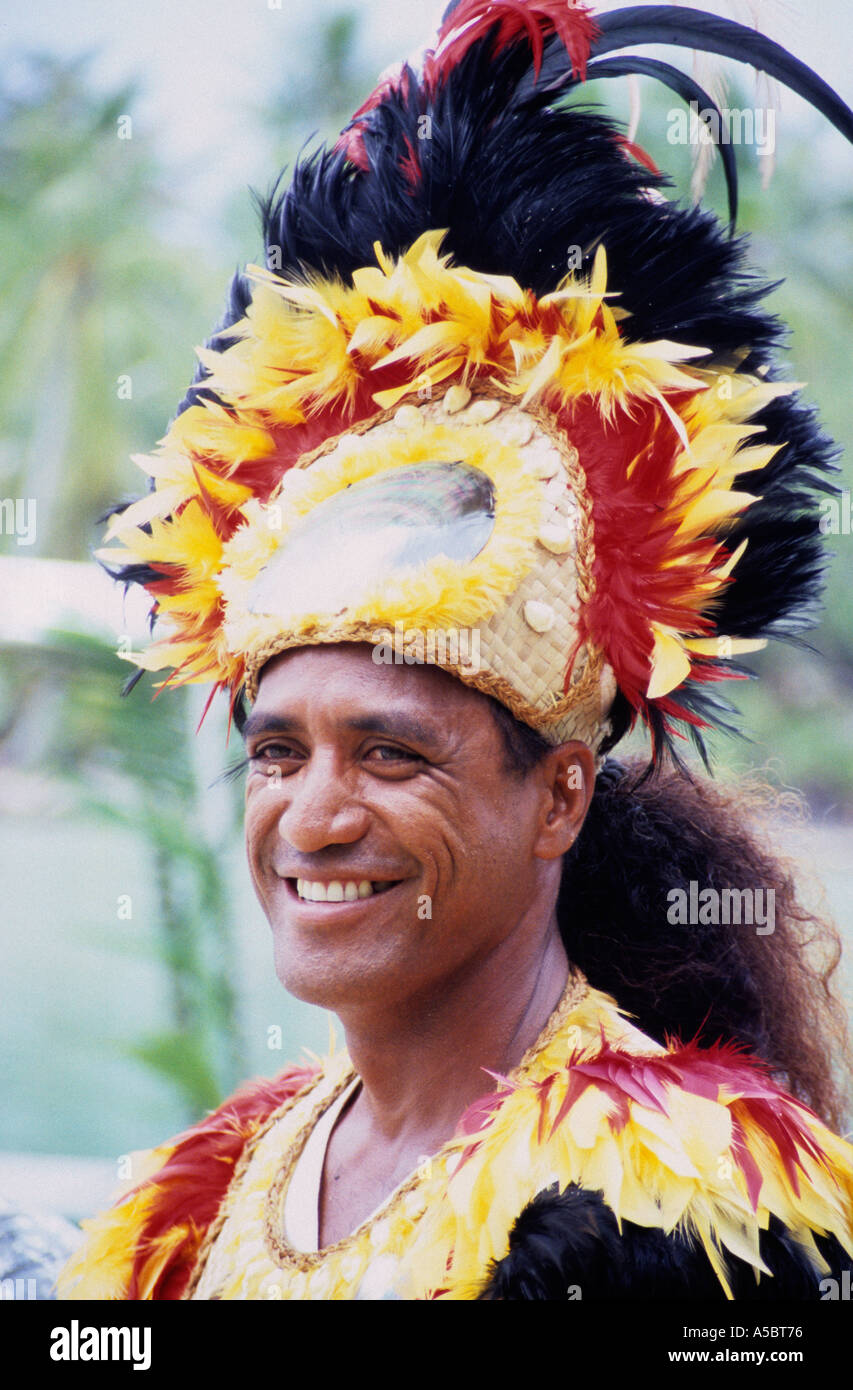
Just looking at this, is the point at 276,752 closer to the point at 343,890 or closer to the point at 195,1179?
the point at 343,890

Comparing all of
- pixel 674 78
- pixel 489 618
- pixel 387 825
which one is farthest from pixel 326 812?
pixel 674 78

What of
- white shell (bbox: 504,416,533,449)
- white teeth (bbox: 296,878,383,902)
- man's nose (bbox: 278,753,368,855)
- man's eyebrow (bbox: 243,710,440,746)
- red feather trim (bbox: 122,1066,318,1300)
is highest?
white shell (bbox: 504,416,533,449)

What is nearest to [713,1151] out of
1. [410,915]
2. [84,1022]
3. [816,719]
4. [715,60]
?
[410,915]

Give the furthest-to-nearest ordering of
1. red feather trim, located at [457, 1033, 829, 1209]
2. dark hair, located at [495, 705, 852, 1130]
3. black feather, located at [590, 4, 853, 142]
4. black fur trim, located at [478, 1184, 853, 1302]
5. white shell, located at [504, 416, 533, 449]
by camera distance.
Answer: dark hair, located at [495, 705, 852, 1130] → black feather, located at [590, 4, 853, 142] → white shell, located at [504, 416, 533, 449] → red feather trim, located at [457, 1033, 829, 1209] → black fur trim, located at [478, 1184, 853, 1302]

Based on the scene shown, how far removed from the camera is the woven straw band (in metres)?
2.04

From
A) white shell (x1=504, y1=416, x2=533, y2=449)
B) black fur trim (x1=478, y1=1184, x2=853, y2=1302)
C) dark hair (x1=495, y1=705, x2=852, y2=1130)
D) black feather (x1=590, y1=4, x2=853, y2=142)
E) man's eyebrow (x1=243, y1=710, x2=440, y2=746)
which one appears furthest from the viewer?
dark hair (x1=495, y1=705, x2=852, y2=1130)

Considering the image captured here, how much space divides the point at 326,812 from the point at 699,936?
0.86m

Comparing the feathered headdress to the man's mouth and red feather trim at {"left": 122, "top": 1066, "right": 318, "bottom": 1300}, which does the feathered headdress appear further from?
red feather trim at {"left": 122, "top": 1066, "right": 318, "bottom": 1300}

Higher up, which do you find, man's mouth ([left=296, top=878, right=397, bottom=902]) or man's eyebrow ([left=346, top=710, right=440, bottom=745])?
man's eyebrow ([left=346, top=710, right=440, bottom=745])

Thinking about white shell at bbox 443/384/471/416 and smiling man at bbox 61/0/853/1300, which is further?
white shell at bbox 443/384/471/416

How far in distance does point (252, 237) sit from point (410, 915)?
1623 cm

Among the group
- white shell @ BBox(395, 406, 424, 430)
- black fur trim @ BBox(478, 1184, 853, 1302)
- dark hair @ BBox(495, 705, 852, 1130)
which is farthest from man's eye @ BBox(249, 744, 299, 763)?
black fur trim @ BBox(478, 1184, 853, 1302)

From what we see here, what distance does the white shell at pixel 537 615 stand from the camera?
2.07 meters

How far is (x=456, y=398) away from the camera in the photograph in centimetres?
218
